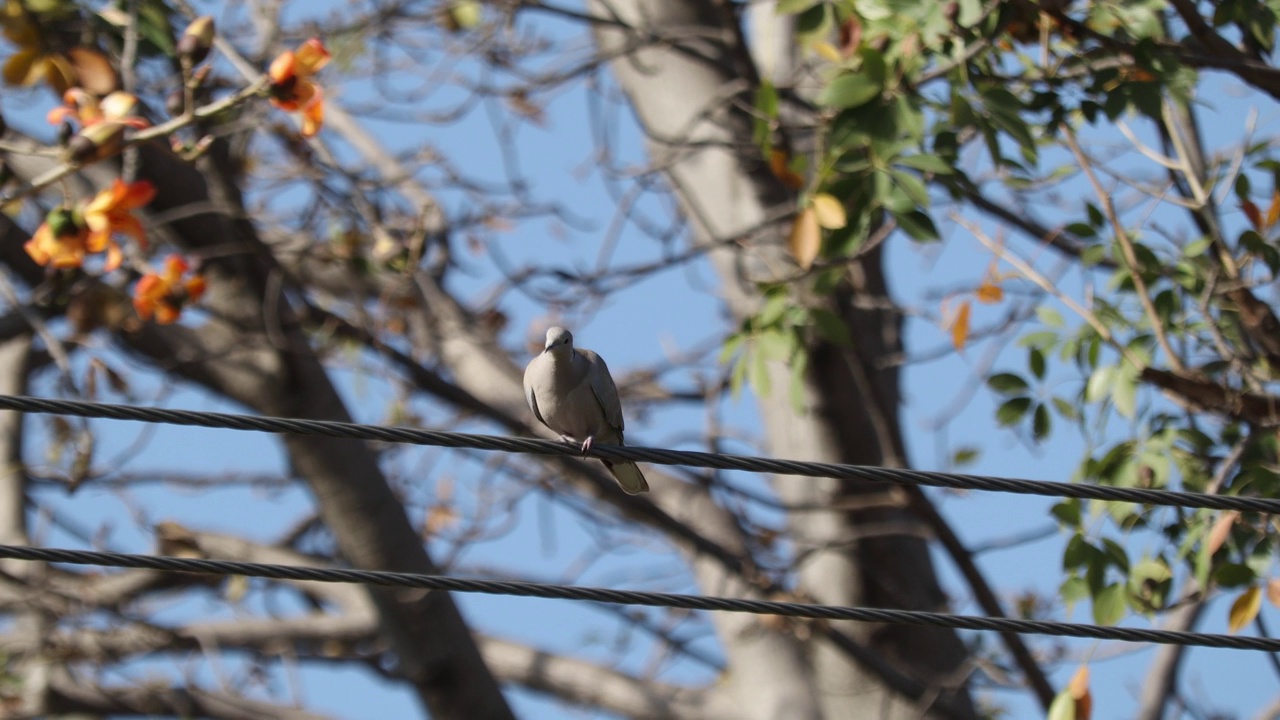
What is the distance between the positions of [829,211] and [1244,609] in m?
1.61

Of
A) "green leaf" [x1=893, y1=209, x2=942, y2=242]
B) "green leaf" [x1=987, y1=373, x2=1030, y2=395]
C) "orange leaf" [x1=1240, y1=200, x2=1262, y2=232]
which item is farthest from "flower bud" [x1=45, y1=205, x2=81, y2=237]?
"orange leaf" [x1=1240, y1=200, x2=1262, y2=232]

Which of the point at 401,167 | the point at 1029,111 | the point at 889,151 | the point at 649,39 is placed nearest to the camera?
the point at 889,151

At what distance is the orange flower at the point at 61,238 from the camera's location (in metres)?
3.80

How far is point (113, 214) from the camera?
3834mm

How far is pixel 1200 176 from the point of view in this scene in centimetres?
498

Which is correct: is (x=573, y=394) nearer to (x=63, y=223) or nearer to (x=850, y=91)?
(x=850, y=91)

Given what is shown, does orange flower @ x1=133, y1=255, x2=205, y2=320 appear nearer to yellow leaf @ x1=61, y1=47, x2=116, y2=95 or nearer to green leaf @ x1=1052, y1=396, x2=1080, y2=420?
yellow leaf @ x1=61, y1=47, x2=116, y2=95

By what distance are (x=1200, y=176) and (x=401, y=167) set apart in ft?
16.0

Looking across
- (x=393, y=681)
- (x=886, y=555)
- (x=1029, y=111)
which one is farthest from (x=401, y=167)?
(x=1029, y=111)

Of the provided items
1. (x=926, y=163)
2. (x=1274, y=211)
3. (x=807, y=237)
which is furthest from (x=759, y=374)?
(x=1274, y=211)

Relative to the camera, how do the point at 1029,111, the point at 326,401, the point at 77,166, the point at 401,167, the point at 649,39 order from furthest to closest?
the point at 401,167 → the point at 649,39 → the point at 326,401 → the point at 1029,111 → the point at 77,166

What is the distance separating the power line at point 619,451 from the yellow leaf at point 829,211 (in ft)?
4.19

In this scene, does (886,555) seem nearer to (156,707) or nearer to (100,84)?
(156,707)

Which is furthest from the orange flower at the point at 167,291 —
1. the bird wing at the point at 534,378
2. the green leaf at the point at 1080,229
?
the green leaf at the point at 1080,229
